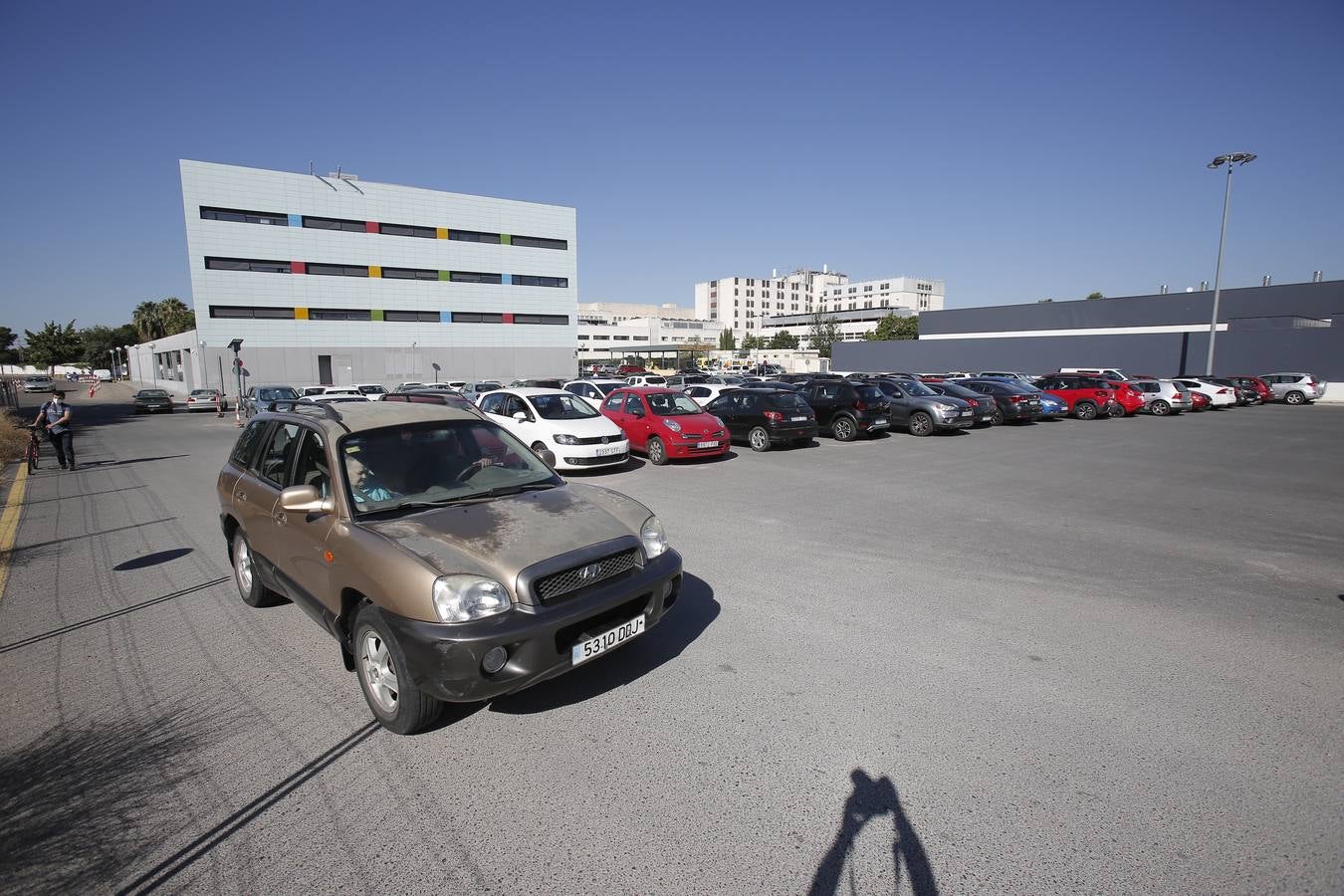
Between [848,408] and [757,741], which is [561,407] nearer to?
[848,408]

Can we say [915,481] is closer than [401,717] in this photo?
No

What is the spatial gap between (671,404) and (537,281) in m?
40.9

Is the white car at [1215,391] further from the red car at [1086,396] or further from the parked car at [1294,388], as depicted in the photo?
the parked car at [1294,388]

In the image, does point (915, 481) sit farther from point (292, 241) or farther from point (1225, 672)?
point (292, 241)

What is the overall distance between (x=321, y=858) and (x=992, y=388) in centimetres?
2329

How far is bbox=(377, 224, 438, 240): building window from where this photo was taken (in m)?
43.9

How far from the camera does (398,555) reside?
3.21m

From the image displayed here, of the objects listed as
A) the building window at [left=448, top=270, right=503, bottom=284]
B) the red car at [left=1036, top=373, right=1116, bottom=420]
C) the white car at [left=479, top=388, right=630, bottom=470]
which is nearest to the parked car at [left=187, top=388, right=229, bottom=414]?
the building window at [left=448, top=270, right=503, bottom=284]

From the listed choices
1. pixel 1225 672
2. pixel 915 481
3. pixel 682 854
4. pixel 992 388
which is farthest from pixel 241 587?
pixel 992 388

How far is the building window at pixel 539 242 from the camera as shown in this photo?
49503mm

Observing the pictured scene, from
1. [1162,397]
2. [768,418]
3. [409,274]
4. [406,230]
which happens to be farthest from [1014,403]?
[406,230]

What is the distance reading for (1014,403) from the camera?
Answer: 20.3 meters

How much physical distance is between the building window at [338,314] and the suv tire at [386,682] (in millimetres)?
45665

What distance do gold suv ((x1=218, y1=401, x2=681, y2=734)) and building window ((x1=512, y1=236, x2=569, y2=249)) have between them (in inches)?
1906
